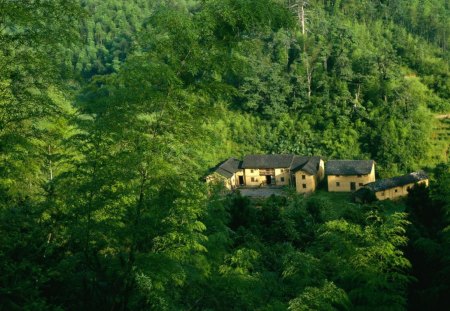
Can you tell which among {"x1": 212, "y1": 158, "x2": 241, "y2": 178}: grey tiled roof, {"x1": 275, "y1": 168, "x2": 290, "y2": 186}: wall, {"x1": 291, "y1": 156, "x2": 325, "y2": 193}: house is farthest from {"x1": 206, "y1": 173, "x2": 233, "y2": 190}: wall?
{"x1": 291, "y1": 156, "x2": 325, "y2": 193}: house

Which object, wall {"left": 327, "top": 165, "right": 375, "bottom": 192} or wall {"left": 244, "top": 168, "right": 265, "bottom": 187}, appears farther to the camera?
wall {"left": 244, "top": 168, "right": 265, "bottom": 187}

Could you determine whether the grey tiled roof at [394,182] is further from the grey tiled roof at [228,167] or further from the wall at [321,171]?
the grey tiled roof at [228,167]

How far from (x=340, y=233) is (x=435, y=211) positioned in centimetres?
777

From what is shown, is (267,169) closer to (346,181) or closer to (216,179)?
(346,181)

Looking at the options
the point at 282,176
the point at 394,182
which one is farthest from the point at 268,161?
the point at 394,182

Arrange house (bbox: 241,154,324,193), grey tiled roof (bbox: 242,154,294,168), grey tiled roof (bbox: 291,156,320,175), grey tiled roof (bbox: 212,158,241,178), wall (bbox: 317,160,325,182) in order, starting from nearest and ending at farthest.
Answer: grey tiled roof (bbox: 291,156,320,175) < house (bbox: 241,154,324,193) < grey tiled roof (bbox: 212,158,241,178) < grey tiled roof (bbox: 242,154,294,168) < wall (bbox: 317,160,325,182)

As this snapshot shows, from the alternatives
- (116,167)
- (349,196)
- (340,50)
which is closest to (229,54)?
(116,167)

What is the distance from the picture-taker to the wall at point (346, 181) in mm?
29547

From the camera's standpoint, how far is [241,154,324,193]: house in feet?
100

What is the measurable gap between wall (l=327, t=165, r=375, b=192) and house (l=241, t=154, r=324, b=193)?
3.39ft

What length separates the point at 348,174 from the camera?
29516 millimetres

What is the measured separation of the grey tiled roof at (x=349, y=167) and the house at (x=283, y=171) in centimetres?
103

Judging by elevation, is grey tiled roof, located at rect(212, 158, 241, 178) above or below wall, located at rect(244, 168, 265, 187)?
above

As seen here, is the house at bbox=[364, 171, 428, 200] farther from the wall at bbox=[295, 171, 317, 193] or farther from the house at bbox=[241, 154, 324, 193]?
the house at bbox=[241, 154, 324, 193]
